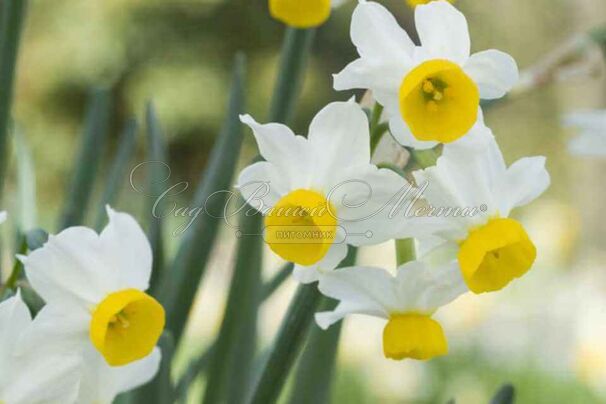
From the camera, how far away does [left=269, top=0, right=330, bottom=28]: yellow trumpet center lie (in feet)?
1.62

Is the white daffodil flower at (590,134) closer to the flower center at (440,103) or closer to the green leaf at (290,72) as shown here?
the green leaf at (290,72)

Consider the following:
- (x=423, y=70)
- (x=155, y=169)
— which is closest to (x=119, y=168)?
(x=155, y=169)

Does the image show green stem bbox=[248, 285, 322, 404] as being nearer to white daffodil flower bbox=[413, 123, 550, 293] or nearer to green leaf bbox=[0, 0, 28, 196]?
white daffodil flower bbox=[413, 123, 550, 293]

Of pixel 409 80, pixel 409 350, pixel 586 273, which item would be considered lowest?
pixel 586 273

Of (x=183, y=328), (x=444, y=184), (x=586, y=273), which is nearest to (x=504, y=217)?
(x=444, y=184)

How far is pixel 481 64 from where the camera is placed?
1.39 ft

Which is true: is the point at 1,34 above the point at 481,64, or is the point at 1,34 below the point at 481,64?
below

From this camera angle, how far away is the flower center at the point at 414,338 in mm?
458

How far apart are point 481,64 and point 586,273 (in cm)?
268

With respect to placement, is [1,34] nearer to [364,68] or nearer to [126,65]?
[364,68]

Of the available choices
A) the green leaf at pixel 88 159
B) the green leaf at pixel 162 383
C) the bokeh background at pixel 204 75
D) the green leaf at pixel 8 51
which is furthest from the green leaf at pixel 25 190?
the bokeh background at pixel 204 75

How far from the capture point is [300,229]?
0.42m

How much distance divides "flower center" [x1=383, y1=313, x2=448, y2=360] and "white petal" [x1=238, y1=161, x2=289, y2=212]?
3.3 inches

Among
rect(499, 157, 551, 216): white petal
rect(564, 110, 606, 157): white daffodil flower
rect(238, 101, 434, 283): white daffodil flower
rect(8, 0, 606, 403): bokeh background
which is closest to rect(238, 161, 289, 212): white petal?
rect(238, 101, 434, 283): white daffodil flower
